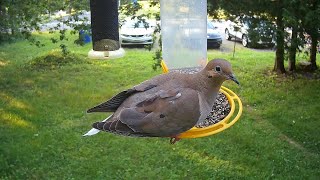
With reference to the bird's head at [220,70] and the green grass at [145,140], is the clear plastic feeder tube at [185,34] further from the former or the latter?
the green grass at [145,140]

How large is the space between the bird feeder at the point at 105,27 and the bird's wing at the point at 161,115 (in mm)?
1955

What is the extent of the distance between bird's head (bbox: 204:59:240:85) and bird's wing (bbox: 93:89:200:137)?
0.14 m

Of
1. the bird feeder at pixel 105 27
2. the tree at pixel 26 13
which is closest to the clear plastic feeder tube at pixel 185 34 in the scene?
the bird feeder at pixel 105 27

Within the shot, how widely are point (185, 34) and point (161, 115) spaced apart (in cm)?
130

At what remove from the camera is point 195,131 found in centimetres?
251

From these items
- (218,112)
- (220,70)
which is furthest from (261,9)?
(220,70)

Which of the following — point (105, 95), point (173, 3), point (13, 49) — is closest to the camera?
point (173, 3)

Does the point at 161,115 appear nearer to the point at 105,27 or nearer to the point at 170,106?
the point at 170,106

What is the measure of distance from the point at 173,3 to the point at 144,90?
1174mm

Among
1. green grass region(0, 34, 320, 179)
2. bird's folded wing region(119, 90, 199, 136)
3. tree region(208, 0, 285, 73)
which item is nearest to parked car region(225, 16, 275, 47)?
tree region(208, 0, 285, 73)

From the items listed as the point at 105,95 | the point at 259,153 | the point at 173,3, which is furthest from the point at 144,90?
the point at 105,95

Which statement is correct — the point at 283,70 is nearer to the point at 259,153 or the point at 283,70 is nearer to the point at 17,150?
the point at 259,153

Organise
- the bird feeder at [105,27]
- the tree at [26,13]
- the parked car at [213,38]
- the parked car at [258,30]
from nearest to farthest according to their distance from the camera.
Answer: the bird feeder at [105,27] → the parked car at [258,30] → the tree at [26,13] → the parked car at [213,38]

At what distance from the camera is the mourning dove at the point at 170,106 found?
7.57ft
